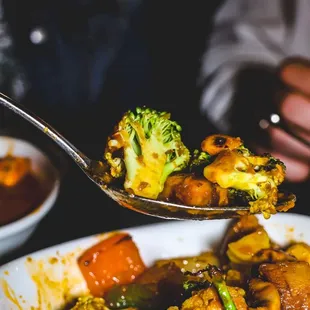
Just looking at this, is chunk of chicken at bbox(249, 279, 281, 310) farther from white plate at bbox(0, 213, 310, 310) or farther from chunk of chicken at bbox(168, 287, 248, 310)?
white plate at bbox(0, 213, 310, 310)

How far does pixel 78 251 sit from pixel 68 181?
568 millimetres

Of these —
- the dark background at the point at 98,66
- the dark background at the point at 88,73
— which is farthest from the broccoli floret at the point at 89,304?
the dark background at the point at 98,66

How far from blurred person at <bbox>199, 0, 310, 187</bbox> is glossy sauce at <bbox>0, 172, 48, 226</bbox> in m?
0.80

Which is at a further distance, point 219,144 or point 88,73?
point 88,73

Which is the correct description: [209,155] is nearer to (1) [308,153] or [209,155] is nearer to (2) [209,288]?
(2) [209,288]

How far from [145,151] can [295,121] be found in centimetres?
92

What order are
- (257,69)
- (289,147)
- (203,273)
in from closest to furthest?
(203,273)
(289,147)
(257,69)

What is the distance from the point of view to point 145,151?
983 mm

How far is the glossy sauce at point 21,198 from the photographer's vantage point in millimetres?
1447

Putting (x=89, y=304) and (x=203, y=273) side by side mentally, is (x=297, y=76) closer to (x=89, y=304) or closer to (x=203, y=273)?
(x=203, y=273)

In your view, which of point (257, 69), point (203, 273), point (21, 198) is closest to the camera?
point (203, 273)

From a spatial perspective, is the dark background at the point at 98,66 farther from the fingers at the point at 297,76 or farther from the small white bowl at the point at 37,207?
the fingers at the point at 297,76

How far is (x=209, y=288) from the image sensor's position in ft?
3.19

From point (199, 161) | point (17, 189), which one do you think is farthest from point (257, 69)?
point (199, 161)
